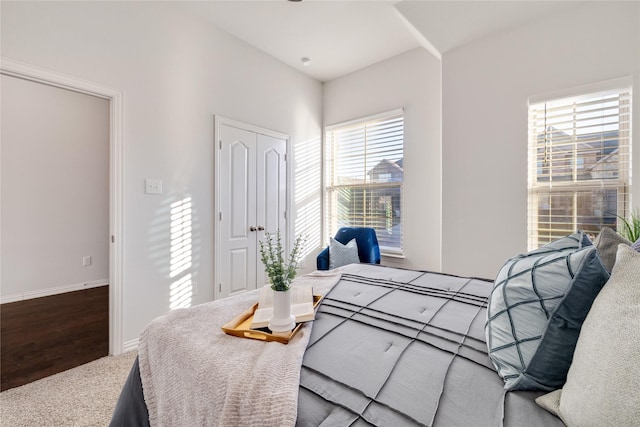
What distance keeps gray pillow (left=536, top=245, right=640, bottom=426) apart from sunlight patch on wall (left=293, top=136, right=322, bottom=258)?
3456mm

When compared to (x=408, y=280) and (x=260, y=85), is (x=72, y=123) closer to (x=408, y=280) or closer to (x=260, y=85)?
(x=260, y=85)

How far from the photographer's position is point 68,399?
5.84 ft

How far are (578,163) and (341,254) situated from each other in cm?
219

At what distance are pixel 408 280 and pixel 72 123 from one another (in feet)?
16.7

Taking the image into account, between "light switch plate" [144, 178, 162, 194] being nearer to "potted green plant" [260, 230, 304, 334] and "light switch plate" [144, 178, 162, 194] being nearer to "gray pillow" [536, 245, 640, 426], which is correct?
"potted green plant" [260, 230, 304, 334]

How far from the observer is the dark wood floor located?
2.14 meters

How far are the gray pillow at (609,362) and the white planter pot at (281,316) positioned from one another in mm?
775

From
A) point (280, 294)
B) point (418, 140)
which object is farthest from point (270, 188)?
point (280, 294)

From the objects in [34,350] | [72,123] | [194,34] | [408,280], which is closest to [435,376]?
[408,280]

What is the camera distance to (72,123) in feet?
13.9

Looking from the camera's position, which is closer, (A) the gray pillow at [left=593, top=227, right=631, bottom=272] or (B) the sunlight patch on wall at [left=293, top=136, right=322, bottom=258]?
(A) the gray pillow at [left=593, top=227, right=631, bottom=272]

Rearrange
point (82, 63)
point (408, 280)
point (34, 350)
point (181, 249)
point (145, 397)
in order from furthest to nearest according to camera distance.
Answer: point (181, 249) < point (34, 350) < point (82, 63) < point (408, 280) < point (145, 397)

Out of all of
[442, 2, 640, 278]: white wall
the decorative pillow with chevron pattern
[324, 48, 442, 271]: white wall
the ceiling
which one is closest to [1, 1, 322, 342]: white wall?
the ceiling

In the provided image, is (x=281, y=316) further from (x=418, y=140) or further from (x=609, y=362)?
(x=418, y=140)
